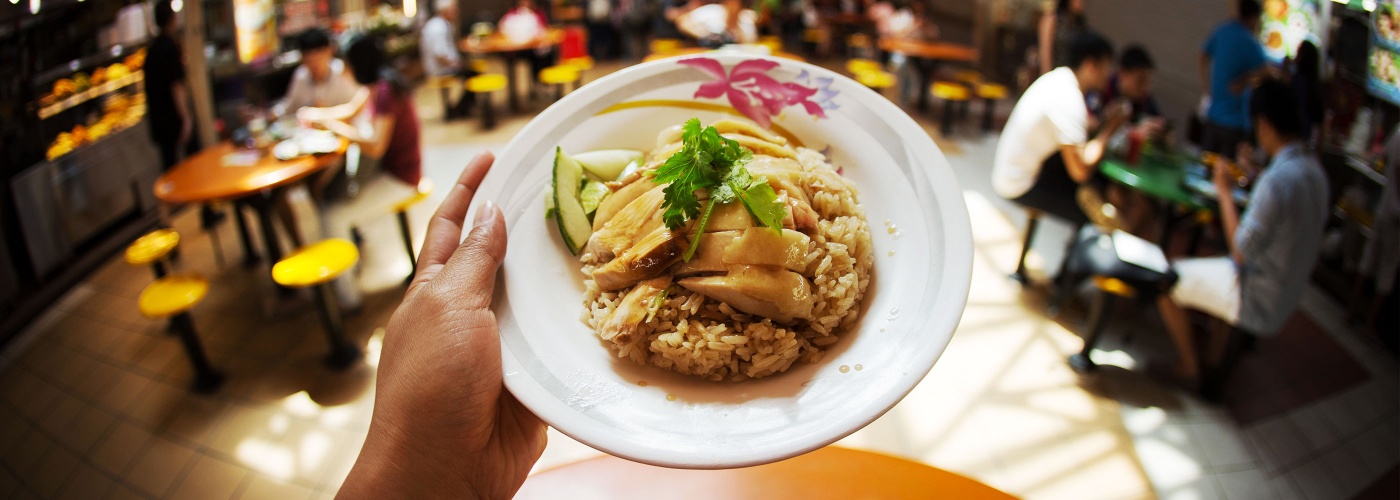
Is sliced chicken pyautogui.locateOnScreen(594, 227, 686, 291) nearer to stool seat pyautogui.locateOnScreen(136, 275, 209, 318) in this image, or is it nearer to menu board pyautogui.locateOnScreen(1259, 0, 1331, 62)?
stool seat pyautogui.locateOnScreen(136, 275, 209, 318)

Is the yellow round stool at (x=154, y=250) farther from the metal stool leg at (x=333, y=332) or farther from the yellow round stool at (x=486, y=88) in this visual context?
the yellow round stool at (x=486, y=88)

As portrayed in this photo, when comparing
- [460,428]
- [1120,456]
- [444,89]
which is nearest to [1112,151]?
[1120,456]

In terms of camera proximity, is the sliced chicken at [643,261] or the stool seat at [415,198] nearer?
the sliced chicken at [643,261]

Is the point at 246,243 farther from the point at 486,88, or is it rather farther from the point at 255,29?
the point at 486,88

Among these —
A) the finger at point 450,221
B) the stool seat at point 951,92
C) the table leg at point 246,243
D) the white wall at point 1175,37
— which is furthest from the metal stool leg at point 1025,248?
the table leg at point 246,243

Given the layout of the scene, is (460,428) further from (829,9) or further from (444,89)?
(829,9)
